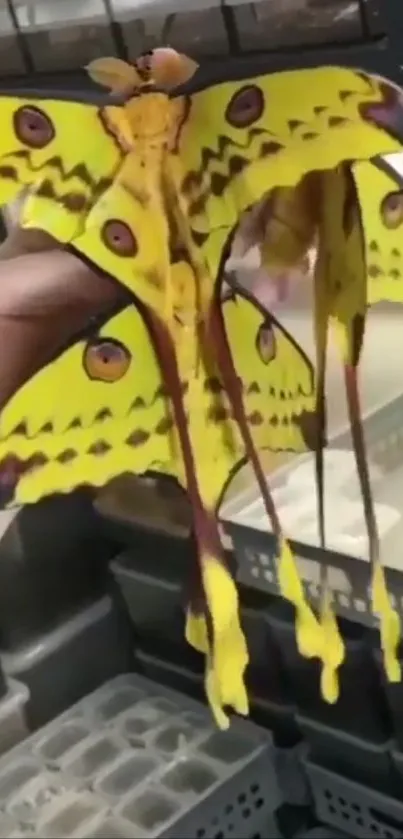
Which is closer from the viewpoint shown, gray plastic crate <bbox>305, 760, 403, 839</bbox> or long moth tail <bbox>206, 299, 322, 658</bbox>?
long moth tail <bbox>206, 299, 322, 658</bbox>

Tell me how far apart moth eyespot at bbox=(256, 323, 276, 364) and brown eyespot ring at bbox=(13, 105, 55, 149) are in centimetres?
14

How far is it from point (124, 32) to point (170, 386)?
0.14 metres

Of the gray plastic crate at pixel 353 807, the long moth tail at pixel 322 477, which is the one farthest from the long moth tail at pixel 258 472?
the gray plastic crate at pixel 353 807

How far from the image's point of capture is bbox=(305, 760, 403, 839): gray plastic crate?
2.51 ft

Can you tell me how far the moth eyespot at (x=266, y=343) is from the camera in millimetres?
488

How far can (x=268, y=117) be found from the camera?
1.34 feet

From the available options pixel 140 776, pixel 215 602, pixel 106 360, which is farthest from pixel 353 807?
pixel 106 360

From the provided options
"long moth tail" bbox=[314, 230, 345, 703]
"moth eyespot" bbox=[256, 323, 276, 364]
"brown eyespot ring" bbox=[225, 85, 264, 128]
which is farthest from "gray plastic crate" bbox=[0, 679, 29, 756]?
"brown eyespot ring" bbox=[225, 85, 264, 128]

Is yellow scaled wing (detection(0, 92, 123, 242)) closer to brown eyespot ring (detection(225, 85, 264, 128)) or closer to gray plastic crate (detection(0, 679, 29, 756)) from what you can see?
brown eyespot ring (detection(225, 85, 264, 128))

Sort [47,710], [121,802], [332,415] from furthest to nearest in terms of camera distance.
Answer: [47,710] → [121,802] → [332,415]

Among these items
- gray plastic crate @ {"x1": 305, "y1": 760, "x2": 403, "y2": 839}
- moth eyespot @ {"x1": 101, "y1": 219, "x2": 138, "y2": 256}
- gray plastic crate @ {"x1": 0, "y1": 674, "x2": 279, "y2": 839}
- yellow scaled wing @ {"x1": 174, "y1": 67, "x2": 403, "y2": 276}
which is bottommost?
gray plastic crate @ {"x1": 305, "y1": 760, "x2": 403, "y2": 839}

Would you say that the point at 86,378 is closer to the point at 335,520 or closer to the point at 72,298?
the point at 72,298

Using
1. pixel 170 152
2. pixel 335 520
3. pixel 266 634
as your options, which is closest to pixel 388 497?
pixel 335 520

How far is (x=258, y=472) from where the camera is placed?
0.51 m
